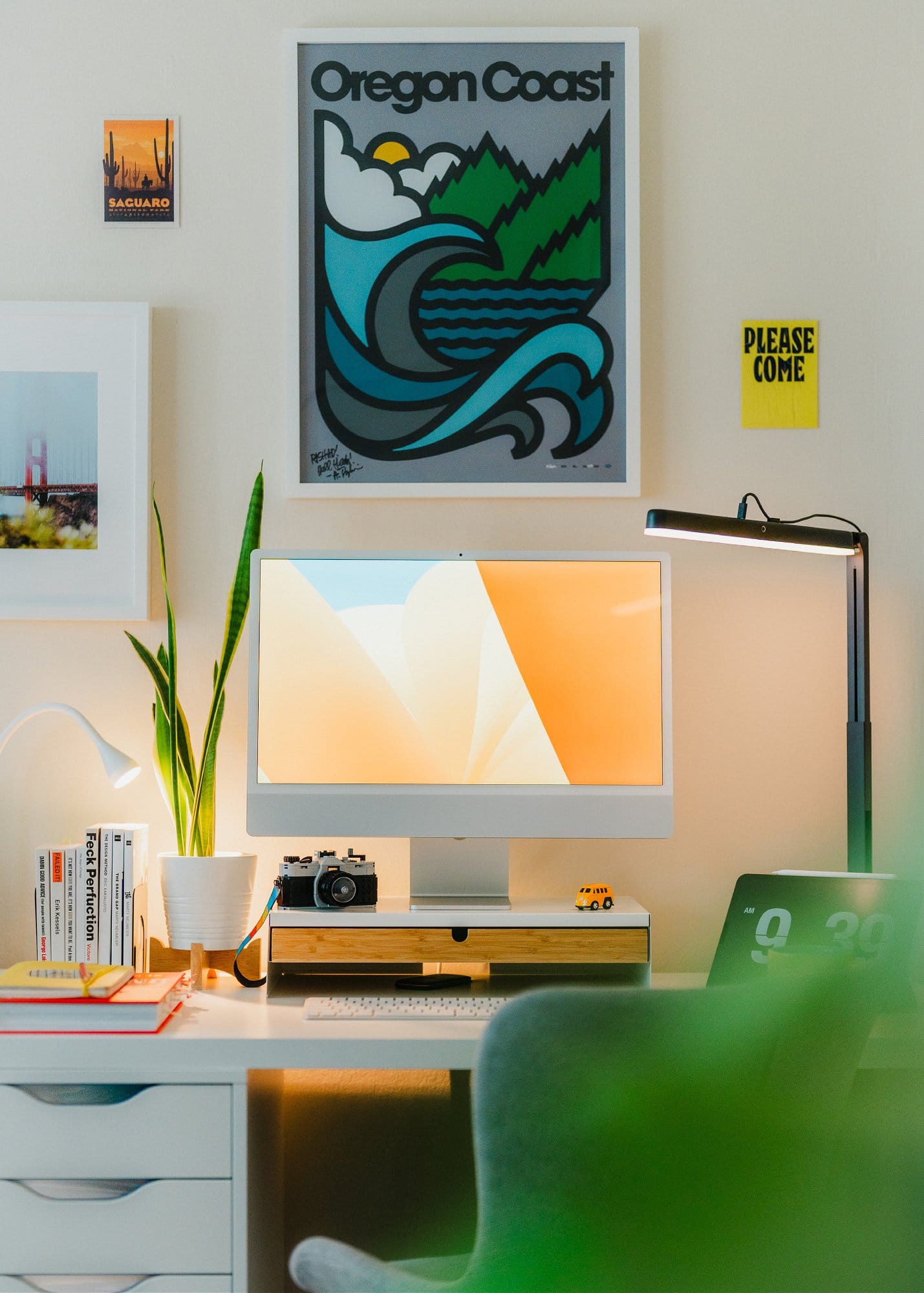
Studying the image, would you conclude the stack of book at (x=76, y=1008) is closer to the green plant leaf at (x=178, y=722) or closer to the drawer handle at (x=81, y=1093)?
the drawer handle at (x=81, y=1093)

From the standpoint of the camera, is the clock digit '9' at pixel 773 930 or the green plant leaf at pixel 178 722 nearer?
the clock digit '9' at pixel 773 930

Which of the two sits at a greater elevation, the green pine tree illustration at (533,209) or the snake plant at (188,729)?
the green pine tree illustration at (533,209)

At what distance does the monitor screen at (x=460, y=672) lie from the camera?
1519 millimetres

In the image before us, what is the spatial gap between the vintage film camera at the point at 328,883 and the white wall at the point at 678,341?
0.38m

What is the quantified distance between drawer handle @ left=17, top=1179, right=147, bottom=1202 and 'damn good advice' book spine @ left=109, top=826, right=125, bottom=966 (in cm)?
34

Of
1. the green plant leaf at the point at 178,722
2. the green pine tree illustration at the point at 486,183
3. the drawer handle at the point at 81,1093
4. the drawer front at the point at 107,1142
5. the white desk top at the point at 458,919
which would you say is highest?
the green pine tree illustration at the point at 486,183

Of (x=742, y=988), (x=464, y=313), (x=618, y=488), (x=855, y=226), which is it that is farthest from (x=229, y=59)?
(x=742, y=988)

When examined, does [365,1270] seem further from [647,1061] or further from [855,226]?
[855,226]

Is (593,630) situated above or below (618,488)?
below

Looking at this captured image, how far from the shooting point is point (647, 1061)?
73cm

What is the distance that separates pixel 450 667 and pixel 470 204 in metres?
0.84

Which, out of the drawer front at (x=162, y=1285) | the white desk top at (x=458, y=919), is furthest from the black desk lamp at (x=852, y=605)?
the drawer front at (x=162, y=1285)

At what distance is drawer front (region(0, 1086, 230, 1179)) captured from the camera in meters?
1.19
